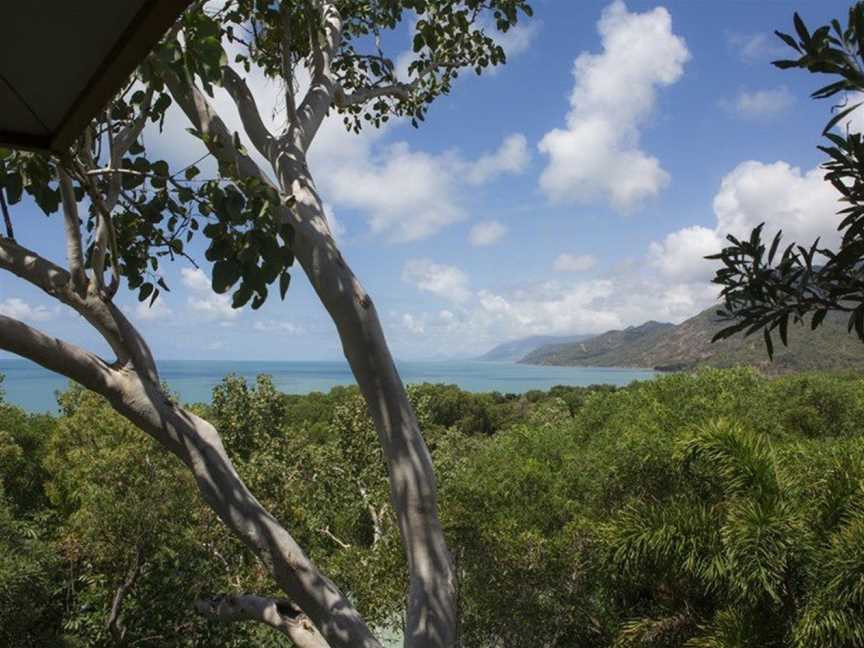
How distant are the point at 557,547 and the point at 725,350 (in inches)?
2108

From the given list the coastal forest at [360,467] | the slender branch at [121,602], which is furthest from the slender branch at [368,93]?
the slender branch at [121,602]

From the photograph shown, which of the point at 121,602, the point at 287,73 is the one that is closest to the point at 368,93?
the point at 287,73

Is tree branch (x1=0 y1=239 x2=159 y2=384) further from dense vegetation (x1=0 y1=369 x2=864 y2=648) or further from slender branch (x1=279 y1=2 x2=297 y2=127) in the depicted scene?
dense vegetation (x1=0 y1=369 x2=864 y2=648)

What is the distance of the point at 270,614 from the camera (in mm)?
3414

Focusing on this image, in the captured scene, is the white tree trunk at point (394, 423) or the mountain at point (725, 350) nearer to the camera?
the mountain at point (725, 350)

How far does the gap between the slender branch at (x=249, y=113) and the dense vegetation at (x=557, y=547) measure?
4.69 metres

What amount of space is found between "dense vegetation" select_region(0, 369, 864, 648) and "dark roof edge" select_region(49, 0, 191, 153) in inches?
243

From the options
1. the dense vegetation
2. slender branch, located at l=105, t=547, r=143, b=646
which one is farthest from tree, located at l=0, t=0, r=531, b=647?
slender branch, located at l=105, t=547, r=143, b=646

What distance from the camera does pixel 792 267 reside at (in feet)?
5.70

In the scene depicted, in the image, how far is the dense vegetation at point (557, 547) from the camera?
21.2 feet

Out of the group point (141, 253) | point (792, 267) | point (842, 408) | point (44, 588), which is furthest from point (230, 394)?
point (842, 408)

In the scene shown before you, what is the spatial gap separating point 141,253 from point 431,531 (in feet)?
7.25

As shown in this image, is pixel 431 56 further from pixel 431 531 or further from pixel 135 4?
pixel 135 4

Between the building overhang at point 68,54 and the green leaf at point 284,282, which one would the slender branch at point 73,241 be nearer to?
the green leaf at point 284,282
